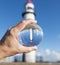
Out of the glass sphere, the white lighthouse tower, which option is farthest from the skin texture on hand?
the white lighthouse tower

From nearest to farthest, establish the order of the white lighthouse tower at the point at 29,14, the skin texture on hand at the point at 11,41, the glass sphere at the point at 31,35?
the skin texture on hand at the point at 11,41, the glass sphere at the point at 31,35, the white lighthouse tower at the point at 29,14

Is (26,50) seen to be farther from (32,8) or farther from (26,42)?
(32,8)

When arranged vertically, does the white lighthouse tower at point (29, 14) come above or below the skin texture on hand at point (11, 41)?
above

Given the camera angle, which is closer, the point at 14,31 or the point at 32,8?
the point at 14,31

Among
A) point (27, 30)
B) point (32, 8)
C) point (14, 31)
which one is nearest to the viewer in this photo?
point (14, 31)

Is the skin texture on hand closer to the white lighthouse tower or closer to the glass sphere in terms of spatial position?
the glass sphere

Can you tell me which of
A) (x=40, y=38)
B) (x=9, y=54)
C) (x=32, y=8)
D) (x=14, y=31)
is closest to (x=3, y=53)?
(x=9, y=54)

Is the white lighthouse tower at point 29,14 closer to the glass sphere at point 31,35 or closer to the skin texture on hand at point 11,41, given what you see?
the glass sphere at point 31,35

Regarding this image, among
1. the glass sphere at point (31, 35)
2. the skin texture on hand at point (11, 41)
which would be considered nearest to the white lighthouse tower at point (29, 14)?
the glass sphere at point (31, 35)
